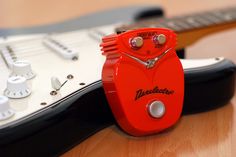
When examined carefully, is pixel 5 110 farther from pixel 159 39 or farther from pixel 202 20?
pixel 202 20

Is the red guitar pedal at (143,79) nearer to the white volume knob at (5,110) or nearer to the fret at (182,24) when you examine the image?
the white volume knob at (5,110)

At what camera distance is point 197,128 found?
571mm

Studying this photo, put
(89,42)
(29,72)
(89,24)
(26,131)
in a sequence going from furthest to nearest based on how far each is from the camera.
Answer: (89,24) → (89,42) → (29,72) → (26,131)

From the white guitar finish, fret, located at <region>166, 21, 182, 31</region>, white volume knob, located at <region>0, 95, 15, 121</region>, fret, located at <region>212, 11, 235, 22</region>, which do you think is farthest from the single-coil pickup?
fret, located at <region>212, 11, 235, 22</region>

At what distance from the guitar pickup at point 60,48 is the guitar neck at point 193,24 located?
0.37ft

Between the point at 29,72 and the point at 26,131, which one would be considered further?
the point at 29,72

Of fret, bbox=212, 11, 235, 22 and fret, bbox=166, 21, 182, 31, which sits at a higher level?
fret, bbox=166, 21, 182, 31

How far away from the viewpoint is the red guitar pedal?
495mm

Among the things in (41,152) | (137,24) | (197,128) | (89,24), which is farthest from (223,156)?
(89,24)

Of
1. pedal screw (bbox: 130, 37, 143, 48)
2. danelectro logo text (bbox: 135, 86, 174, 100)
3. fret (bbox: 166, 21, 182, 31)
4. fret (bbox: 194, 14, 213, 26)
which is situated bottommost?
fret (bbox: 194, 14, 213, 26)

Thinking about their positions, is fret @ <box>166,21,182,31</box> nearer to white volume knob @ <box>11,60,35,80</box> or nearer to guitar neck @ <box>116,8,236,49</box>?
guitar neck @ <box>116,8,236,49</box>

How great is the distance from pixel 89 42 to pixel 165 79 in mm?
229

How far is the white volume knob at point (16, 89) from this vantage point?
1.65 ft

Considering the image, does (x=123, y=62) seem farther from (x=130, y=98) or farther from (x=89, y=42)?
(x=89, y=42)
